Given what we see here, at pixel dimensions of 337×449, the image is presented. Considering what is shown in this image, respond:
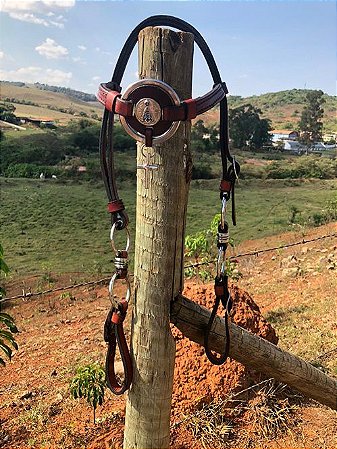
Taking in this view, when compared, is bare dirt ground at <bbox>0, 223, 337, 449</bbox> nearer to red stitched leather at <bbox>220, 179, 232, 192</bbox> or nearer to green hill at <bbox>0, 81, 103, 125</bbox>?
red stitched leather at <bbox>220, 179, 232, 192</bbox>

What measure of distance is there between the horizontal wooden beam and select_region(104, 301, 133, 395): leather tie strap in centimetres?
16

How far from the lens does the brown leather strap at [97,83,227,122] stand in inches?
45.9

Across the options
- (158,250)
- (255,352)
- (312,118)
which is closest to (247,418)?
(255,352)

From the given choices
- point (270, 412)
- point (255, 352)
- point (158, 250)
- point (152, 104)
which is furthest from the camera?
point (270, 412)

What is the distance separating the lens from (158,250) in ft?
4.24

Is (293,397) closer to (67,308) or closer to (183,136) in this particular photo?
(183,136)

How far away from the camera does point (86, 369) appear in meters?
2.75

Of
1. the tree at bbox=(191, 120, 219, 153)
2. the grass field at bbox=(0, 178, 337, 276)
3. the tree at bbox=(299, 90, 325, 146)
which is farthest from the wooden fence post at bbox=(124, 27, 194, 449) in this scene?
the tree at bbox=(299, 90, 325, 146)

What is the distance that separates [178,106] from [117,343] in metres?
0.72

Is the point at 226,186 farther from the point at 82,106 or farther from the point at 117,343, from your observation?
→ the point at 82,106

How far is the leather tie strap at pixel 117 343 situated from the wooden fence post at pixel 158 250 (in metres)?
0.03

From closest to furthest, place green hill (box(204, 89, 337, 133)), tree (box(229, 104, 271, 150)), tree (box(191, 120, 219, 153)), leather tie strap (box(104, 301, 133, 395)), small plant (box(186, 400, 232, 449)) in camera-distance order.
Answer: leather tie strap (box(104, 301, 133, 395)), small plant (box(186, 400, 232, 449)), tree (box(191, 120, 219, 153)), tree (box(229, 104, 271, 150)), green hill (box(204, 89, 337, 133))

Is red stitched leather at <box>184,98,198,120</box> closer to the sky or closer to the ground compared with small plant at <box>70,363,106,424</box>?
closer to the sky

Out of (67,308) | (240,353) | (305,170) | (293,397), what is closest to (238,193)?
(305,170)
